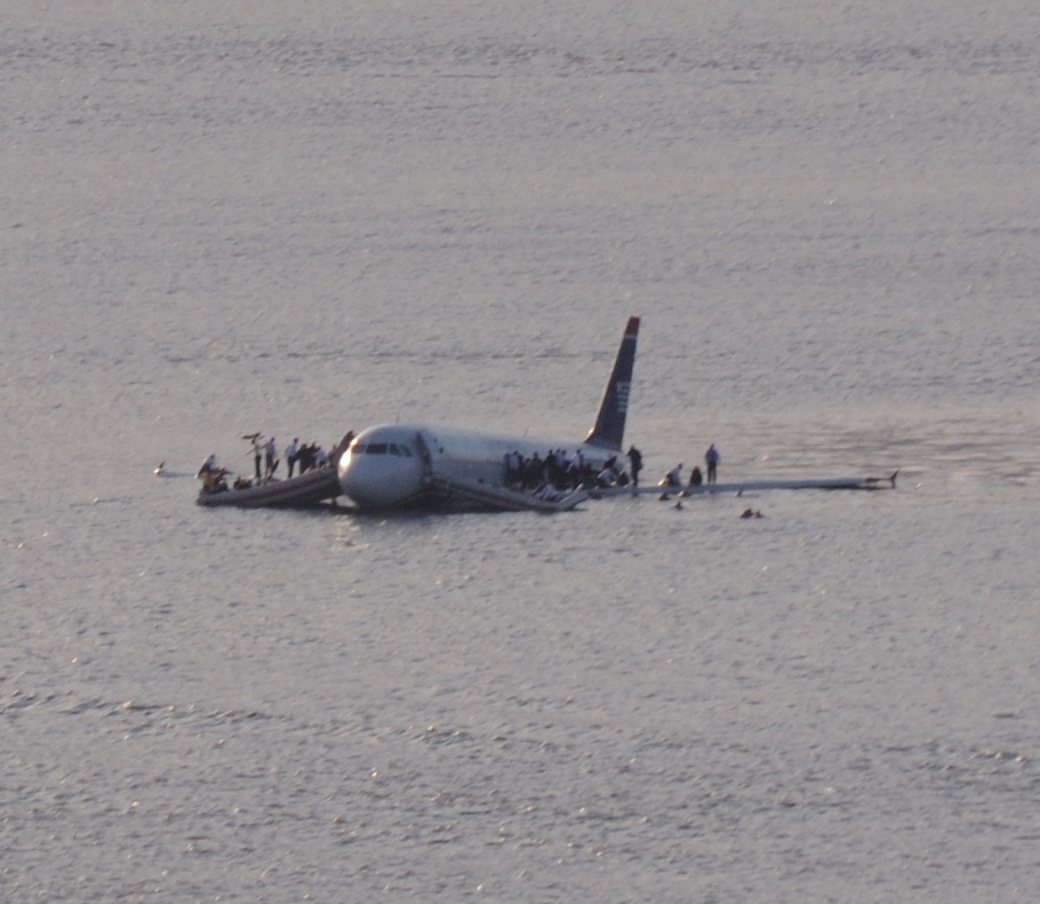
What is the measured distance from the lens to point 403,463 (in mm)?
72625

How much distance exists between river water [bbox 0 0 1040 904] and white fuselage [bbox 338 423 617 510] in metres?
1.12

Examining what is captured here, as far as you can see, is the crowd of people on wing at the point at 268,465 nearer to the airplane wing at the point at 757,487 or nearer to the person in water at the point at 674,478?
the airplane wing at the point at 757,487

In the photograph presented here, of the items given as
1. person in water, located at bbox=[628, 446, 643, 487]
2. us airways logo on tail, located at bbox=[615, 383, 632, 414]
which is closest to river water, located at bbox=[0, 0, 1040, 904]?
person in water, located at bbox=[628, 446, 643, 487]

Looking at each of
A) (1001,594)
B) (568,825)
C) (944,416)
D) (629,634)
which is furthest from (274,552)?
(944,416)

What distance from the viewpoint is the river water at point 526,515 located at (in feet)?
141

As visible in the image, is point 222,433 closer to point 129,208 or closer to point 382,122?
point 129,208

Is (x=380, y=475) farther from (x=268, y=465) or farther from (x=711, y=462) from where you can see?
(x=711, y=462)

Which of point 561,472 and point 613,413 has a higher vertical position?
point 613,413

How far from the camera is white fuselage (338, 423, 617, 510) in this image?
7250cm

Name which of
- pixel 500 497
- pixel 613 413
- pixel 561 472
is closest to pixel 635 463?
pixel 561 472

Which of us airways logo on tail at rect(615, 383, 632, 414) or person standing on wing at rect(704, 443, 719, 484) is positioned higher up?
us airways logo on tail at rect(615, 383, 632, 414)

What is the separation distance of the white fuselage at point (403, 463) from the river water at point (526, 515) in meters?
1.12

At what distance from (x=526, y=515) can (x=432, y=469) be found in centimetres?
369

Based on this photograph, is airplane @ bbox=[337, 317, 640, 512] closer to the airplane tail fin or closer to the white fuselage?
the white fuselage
